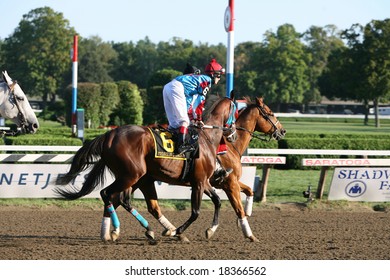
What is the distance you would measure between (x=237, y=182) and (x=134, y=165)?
152 centimetres

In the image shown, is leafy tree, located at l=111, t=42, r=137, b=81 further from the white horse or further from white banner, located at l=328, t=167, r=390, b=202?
the white horse

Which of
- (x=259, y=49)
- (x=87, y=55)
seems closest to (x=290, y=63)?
(x=259, y=49)

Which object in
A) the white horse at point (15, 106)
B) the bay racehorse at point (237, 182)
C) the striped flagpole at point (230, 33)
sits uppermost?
the striped flagpole at point (230, 33)

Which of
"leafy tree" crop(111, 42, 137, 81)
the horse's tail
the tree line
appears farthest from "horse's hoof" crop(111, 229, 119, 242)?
"leafy tree" crop(111, 42, 137, 81)

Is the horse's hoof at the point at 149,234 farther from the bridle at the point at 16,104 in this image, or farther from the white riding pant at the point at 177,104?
the bridle at the point at 16,104

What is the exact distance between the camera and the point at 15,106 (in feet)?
21.6

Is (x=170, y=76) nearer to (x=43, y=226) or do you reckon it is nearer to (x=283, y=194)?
(x=283, y=194)

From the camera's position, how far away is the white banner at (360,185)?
1088cm

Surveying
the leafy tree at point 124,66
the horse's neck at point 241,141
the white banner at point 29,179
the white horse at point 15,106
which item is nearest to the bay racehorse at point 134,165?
the white horse at point 15,106

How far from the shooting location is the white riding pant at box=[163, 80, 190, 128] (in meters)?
6.88

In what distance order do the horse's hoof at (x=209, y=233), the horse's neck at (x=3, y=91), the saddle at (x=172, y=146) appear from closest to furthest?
1. the horse's neck at (x=3, y=91)
2. the saddle at (x=172, y=146)
3. the horse's hoof at (x=209, y=233)

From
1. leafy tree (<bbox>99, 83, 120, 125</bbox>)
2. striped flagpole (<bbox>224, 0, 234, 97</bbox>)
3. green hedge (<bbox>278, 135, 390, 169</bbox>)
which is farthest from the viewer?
leafy tree (<bbox>99, 83, 120, 125</bbox>)

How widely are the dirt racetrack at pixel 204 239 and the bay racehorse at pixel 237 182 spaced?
16 centimetres

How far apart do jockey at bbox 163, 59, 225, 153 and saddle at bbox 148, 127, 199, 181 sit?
0.06 meters
